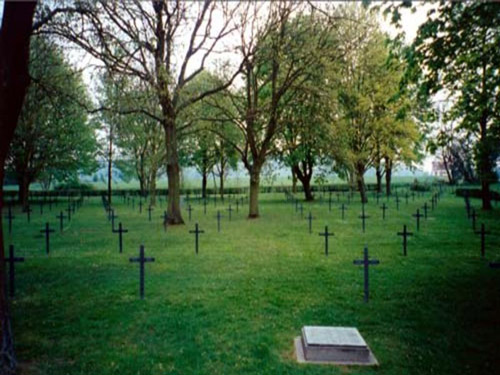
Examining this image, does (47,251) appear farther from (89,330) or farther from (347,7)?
(347,7)

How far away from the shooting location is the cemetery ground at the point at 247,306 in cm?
615

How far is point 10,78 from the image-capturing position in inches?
215

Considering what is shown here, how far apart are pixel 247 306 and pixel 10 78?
6.02 metres

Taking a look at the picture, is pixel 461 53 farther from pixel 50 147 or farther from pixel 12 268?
pixel 50 147

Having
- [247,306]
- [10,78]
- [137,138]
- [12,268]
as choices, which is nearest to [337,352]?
[247,306]

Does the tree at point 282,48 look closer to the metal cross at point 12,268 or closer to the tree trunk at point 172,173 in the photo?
the tree trunk at point 172,173

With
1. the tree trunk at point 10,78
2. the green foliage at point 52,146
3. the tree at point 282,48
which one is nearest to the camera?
the tree trunk at point 10,78

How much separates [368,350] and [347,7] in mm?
31707

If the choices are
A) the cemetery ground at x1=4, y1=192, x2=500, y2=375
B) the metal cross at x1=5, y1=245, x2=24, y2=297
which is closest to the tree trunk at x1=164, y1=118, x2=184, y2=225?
the cemetery ground at x1=4, y1=192, x2=500, y2=375

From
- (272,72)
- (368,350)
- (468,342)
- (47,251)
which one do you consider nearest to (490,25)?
(468,342)

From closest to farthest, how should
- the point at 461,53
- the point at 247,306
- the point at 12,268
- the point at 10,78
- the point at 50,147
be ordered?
the point at 10,78 < the point at 247,306 < the point at 12,268 < the point at 461,53 < the point at 50,147

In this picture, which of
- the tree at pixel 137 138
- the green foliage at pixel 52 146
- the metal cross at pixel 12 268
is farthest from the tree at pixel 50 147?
the metal cross at pixel 12 268

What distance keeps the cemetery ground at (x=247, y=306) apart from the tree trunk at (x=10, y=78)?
24.9 inches

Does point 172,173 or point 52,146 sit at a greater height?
point 52,146
